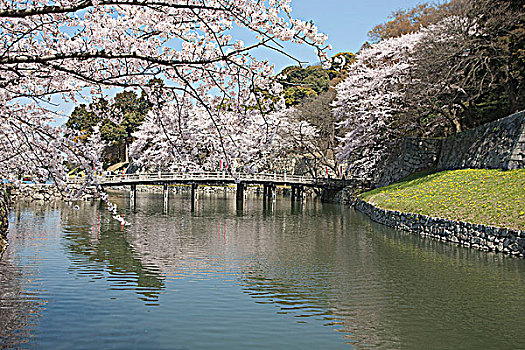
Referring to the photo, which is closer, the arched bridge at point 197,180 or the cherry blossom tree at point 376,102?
the cherry blossom tree at point 376,102

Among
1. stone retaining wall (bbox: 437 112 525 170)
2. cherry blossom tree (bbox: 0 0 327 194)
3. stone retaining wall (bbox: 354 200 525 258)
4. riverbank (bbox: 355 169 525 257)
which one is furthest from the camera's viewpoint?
stone retaining wall (bbox: 437 112 525 170)

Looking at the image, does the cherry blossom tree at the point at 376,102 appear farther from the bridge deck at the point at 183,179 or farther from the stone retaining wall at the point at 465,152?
the bridge deck at the point at 183,179

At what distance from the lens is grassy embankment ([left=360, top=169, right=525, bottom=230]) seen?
14648 mm

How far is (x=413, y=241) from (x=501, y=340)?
9.87m

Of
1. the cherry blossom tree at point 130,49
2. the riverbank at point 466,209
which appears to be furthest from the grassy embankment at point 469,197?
the cherry blossom tree at point 130,49

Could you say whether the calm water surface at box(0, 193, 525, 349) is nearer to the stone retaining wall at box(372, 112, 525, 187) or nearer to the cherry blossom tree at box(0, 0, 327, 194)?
the cherry blossom tree at box(0, 0, 327, 194)

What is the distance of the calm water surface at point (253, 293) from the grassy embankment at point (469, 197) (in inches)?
56.1

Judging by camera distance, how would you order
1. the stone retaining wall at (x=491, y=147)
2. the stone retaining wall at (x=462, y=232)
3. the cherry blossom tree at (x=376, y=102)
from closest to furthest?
the stone retaining wall at (x=462, y=232) → the stone retaining wall at (x=491, y=147) → the cherry blossom tree at (x=376, y=102)

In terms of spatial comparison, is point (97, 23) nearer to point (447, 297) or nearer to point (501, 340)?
point (501, 340)

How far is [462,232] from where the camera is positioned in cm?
1557

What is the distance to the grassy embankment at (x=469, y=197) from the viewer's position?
48.1 ft

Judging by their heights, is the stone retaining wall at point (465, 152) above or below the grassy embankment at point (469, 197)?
above

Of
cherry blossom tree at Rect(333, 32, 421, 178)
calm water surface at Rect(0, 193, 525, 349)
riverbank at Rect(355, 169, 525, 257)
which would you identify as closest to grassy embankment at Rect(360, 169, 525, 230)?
riverbank at Rect(355, 169, 525, 257)

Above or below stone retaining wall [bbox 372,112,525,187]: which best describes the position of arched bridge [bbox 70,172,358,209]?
below
